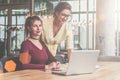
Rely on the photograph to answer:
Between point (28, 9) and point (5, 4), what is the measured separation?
2.79 ft

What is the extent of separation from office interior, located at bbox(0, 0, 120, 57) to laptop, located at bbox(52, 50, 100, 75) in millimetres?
2896

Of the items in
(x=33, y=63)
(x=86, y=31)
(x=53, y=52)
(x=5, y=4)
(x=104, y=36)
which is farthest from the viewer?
(x=86, y=31)

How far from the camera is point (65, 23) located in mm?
5199

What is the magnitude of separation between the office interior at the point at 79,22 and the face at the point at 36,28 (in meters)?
0.63

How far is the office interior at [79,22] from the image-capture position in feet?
20.1

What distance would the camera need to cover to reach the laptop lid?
250cm

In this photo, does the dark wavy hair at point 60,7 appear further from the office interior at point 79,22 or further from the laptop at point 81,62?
the laptop at point 81,62

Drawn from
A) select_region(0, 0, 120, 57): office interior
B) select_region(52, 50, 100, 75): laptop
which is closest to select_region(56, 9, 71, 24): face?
select_region(0, 0, 120, 57): office interior

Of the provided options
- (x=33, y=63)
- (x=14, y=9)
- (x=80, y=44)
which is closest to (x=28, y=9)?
(x=14, y=9)

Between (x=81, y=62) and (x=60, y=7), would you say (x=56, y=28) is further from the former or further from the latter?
(x=81, y=62)

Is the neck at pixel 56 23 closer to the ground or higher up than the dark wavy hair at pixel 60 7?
closer to the ground

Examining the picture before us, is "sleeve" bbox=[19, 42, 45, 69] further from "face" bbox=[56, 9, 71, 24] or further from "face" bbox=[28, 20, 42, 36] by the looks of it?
"face" bbox=[56, 9, 71, 24]

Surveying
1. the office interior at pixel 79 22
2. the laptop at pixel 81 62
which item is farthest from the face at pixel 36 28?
the laptop at pixel 81 62

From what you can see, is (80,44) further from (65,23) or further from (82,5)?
(65,23)
